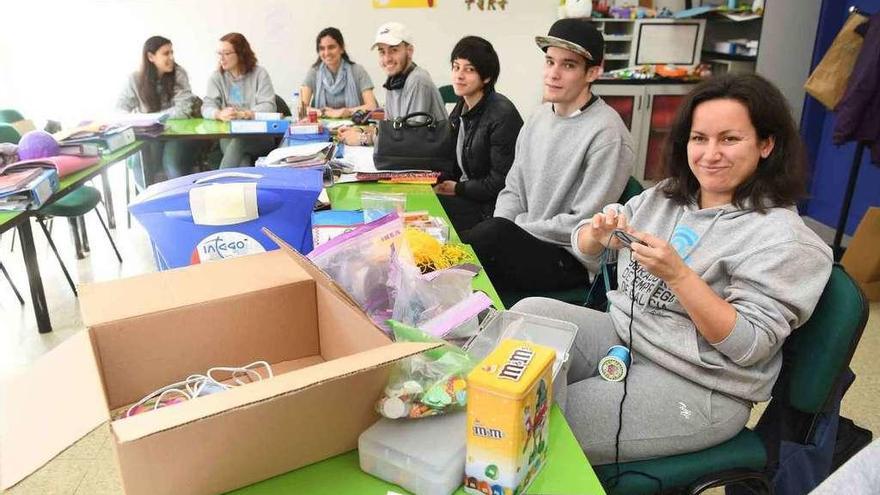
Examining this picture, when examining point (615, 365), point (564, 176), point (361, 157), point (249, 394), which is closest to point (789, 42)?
point (564, 176)

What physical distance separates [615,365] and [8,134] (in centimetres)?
335

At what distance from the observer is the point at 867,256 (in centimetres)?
296

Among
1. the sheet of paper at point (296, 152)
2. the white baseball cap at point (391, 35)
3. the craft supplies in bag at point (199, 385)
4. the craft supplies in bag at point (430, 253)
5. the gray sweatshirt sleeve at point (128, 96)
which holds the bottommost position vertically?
the craft supplies in bag at point (199, 385)

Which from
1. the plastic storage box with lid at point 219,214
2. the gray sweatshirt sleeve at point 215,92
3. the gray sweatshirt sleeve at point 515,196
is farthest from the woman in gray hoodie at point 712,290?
the gray sweatshirt sleeve at point 215,92

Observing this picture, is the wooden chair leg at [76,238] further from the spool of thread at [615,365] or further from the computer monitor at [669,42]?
the computer monitor at [669,42]

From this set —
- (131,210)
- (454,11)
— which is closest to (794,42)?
(454,11)

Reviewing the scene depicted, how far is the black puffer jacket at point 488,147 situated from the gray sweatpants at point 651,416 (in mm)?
1331

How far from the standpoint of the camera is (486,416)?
70 centimetres

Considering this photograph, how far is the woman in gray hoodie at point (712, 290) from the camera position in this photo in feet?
3.69

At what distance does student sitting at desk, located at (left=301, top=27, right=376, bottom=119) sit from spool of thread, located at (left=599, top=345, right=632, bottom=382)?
3379 millimetres

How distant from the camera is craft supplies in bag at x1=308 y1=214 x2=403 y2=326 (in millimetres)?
1127

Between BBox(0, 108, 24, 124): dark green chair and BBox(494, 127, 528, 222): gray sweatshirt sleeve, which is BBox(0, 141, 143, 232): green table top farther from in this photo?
BBox(494, 127, 528, 222): gray sweatshirt sleeve

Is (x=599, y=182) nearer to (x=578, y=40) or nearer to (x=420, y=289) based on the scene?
(x=578, y=40)

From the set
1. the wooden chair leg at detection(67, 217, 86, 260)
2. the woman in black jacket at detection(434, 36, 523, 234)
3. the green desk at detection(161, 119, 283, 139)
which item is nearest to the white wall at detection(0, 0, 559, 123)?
the green desk at detection(161, 119, 283, 139)
